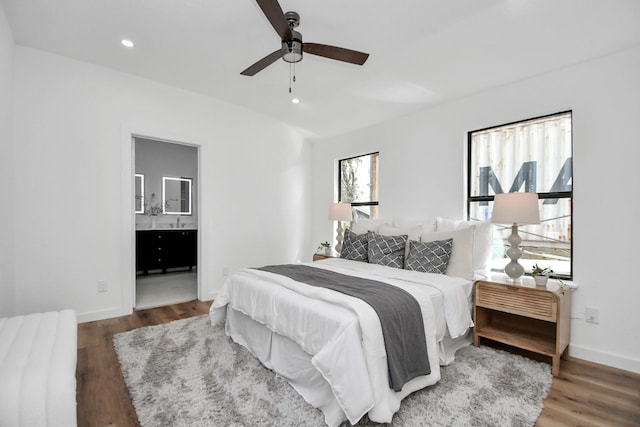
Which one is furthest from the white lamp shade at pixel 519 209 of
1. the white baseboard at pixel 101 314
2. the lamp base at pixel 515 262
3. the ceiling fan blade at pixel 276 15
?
the white baseboard at pixel 101 314

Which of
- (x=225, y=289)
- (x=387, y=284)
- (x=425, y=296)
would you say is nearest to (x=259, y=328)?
(x=225, y=289)

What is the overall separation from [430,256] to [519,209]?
831 millimetres

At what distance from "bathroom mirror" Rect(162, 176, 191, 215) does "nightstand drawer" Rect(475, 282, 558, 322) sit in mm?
5567

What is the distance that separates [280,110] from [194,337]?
10.4 feet

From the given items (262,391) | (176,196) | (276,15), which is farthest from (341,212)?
(176,196)

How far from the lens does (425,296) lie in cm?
211

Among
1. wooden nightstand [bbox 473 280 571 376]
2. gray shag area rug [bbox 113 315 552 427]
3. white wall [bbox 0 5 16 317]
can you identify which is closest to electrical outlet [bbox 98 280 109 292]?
white wall [bbox 0 5 16 317]

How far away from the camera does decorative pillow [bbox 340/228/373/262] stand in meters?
3.49

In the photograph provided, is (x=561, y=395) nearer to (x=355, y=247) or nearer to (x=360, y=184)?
(x=355, y=247)

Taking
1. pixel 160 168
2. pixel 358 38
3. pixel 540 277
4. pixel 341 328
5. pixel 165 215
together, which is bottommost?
pixel 341 328

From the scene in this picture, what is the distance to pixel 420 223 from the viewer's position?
3438mm

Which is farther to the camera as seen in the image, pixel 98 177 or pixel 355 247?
pixel 355 247

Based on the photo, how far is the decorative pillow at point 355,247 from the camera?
3.49m

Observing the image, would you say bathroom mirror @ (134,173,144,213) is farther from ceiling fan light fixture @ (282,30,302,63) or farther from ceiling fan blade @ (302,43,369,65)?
ceiling fan blade @ (302,43,369,65)
